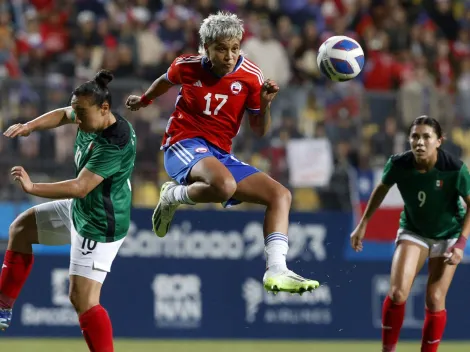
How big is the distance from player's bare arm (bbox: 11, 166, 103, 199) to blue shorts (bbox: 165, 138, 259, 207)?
42.8 inches

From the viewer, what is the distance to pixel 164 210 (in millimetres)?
9602

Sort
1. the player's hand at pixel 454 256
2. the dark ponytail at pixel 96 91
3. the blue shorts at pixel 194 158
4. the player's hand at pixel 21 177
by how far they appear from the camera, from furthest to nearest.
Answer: the player's hand at pixel 454 256, the blue shorts at pixel 194 158, the dark ponytail at pixel 96 91, the player's hand at pixel 21 177

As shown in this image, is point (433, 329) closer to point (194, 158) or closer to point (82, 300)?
point (194, 158)

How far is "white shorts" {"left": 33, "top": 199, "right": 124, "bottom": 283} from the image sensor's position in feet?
26.9

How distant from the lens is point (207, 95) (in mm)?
9008

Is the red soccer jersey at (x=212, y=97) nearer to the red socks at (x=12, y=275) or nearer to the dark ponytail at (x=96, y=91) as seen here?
the dark ponytail at (x=96, y=91)

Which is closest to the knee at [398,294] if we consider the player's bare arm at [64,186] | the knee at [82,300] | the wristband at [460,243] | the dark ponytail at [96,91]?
the wristband at [460,243]

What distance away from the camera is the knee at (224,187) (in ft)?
28.3

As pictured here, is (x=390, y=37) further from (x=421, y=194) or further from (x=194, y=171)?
(x=194, y=171)

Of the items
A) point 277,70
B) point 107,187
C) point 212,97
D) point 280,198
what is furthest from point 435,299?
point 277,70

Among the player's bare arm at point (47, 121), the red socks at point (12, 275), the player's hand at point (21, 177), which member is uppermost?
the player's bare arm at point (47, 121)

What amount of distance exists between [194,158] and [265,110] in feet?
2.48

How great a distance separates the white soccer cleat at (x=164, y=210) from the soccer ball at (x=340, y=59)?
5.73ft

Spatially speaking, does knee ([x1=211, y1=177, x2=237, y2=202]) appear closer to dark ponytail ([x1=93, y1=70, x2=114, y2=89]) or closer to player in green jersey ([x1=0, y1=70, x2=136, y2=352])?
player in green jersey ([x1=0, y1=70, x2=136, y2=352])
